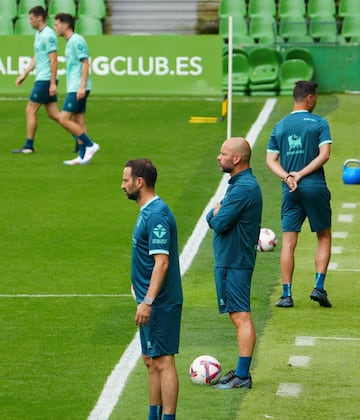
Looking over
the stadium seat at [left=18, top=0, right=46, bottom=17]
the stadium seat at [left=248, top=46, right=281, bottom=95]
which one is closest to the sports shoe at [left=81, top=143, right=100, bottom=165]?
the stadium seat at [left=248, top=46, right=281, bottom=95]

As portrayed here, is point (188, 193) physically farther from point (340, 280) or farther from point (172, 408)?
point (172, 408)

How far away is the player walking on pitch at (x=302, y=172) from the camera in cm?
1311

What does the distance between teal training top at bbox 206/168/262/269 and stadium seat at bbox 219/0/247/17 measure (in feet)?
71.6

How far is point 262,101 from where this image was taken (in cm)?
2769

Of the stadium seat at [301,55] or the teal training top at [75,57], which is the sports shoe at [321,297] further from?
the stadium seat at [301,55]

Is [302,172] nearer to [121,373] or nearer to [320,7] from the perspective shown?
[121,373]

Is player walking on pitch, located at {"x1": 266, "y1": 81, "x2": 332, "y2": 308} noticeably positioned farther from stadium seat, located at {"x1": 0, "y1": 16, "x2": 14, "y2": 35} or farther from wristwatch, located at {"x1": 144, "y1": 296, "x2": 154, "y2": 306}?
stadium seat, located at {"x1": 0, "y1": 16, "x2": 14, "y2": 35}

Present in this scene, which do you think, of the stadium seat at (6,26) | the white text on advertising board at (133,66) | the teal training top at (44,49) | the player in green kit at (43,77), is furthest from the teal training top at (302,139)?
the stadium seat at (6,26)

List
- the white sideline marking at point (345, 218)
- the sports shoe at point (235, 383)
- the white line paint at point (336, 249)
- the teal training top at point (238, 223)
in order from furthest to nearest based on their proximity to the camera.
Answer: the white sideline marking at point (345, 218) < the white line paint at point (336, 249) < the sports shoe at point (235, 383) < the teal training top at point (238, 223)

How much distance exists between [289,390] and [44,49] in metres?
12.2

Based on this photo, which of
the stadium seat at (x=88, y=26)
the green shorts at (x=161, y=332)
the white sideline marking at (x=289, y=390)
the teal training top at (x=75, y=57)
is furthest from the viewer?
the stadium seat at (x=88, y=26)

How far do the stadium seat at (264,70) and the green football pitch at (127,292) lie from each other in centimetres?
408

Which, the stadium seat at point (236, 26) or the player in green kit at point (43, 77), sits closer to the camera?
the player in green kit at point (43, 77)

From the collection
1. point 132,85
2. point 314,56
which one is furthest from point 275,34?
point 132,85
